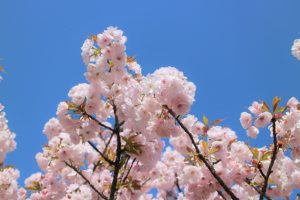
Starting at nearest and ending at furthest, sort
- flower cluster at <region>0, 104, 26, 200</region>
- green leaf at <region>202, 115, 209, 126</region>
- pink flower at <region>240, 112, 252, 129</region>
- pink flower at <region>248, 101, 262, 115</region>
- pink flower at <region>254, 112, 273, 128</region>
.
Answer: pink flower at <region>254, 112, 273, 128</region>, pink flower at <region>248, 101, 262, 115</region>, pink flower at <region>240, 112, 252, 129</region>, green leaf at <region>202, 115, 209, 126</region>, flower cluster at <region>0, 104, 26, 200</region>

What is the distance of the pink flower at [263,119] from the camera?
432 centimetres

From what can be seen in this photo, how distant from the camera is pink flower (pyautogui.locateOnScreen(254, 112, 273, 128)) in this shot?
432cm

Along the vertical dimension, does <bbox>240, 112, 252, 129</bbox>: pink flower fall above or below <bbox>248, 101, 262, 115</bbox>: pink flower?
above

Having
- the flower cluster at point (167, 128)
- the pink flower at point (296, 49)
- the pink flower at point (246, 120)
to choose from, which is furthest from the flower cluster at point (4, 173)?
the pink flower at point (296, 49)

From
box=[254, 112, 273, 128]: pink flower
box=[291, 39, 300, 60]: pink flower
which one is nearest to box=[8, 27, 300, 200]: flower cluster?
box=[254, 112, 273, 128]: pink flower

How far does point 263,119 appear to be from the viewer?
175 inches

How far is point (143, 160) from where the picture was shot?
4820mm

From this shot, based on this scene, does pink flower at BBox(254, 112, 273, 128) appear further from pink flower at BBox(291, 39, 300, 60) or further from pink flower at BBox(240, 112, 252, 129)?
pink flower at BBox(291, 39, 300, 60)

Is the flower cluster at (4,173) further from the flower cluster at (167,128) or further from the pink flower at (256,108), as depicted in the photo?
the pink flower at (256,108)

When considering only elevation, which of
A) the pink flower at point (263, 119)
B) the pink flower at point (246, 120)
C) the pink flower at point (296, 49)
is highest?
the pink flower at point (296, 49)

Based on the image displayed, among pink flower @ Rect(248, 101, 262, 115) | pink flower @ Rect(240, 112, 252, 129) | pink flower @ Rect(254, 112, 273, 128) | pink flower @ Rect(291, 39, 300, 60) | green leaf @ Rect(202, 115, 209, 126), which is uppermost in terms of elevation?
pink flower @ Rect(291, 39, 300, 60)

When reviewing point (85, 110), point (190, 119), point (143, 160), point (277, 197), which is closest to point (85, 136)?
point (85, 110)

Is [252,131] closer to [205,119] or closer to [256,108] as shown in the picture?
[256,108]

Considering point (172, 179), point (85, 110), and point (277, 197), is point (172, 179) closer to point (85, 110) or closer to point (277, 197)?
point (277, 197)
